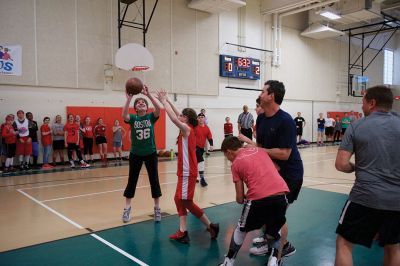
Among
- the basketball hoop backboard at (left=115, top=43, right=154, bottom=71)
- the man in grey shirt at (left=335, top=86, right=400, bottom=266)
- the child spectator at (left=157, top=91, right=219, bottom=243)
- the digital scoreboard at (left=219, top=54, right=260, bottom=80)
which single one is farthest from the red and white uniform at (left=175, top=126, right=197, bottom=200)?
the digital scoreboard at (left=219, top=54, right=260, bottom=80)

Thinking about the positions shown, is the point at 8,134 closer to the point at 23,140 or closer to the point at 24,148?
the point at 23,140

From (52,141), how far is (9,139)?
1.37m

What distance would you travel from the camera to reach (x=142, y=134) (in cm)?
468

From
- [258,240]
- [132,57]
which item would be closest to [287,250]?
[258,240]

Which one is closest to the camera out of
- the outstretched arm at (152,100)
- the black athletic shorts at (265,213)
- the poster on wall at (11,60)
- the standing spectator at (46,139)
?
the black athletic shorts at (265,213)

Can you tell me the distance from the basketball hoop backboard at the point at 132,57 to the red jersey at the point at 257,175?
25.6ft

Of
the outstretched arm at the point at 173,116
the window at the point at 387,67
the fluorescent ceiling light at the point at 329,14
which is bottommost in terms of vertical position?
the outstretched arm at the point at 173,116

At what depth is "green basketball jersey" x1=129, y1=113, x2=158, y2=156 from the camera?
4.68 metres

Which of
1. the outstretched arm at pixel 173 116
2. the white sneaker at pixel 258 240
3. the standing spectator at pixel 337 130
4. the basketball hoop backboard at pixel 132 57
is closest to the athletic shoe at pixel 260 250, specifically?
the white sneaker at pixel 258 240

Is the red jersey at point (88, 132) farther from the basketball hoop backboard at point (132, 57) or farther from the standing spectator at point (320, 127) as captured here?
the standing spectator at point (320, 127)

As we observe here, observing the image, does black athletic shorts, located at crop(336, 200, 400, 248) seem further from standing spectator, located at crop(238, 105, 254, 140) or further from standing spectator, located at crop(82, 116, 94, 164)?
standing spectator, located at crop(82, 116, 94, 164)

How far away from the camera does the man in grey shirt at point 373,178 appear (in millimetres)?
2271

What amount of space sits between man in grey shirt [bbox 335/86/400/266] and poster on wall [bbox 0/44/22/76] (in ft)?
33.5

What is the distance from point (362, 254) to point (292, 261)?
32.3 inches
